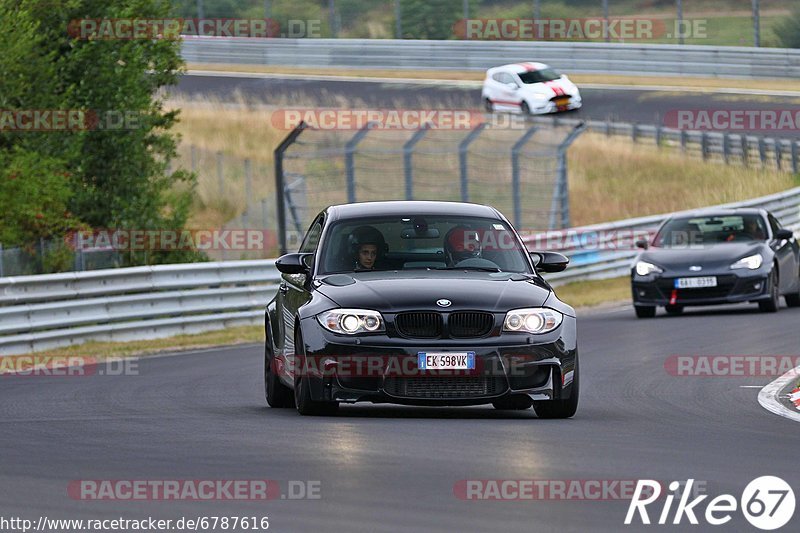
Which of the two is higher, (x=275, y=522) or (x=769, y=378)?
(x=275, y=522)

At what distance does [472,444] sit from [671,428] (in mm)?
1842

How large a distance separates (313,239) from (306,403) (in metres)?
1.94

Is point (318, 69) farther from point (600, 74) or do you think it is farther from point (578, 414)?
point (578, 414)

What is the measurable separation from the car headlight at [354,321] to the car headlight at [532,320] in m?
0.81

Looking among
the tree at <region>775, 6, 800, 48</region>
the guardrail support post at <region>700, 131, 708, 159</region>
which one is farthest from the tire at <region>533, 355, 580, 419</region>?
the tree at <region>775, 6, 800, 48</region>

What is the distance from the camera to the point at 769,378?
15.3m

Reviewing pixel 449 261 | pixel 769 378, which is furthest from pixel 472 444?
pixel 769 378

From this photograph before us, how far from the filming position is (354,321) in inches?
442

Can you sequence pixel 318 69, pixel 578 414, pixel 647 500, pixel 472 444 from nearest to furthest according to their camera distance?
pixel 647 500
pixel 472 444
pixel 578 414
pixel 318 69

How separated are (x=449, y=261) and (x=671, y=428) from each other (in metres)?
2.04

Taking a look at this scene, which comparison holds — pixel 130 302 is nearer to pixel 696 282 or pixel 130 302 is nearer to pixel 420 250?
pixel 696 282

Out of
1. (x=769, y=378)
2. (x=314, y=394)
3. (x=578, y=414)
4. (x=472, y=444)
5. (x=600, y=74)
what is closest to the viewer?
(x=472, y=444)

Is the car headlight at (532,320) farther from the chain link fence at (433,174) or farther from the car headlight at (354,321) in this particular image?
the chain link fence at (433,174)

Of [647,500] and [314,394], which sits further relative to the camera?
[314,394]
